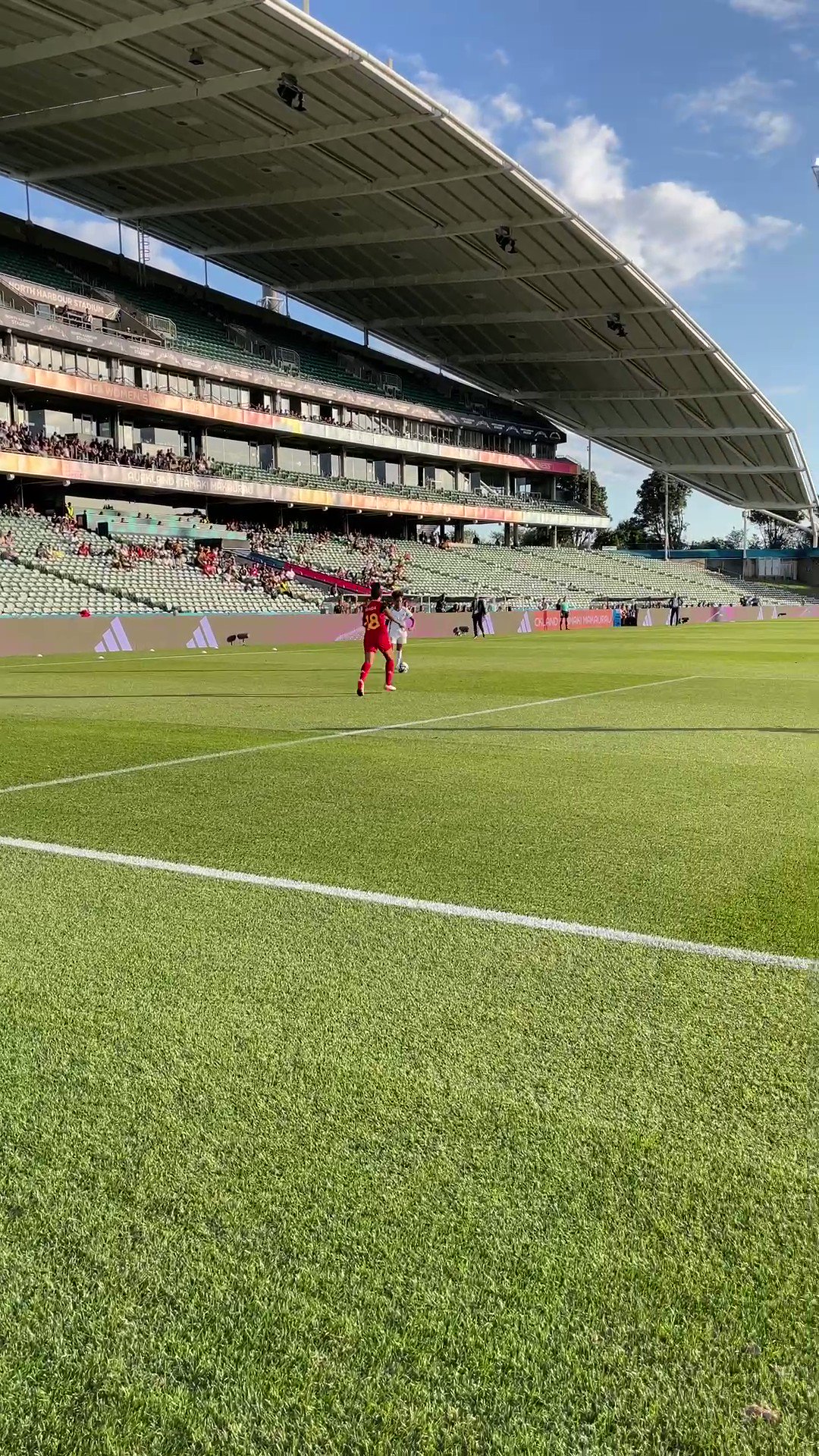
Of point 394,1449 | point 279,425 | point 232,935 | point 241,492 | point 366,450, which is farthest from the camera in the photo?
point 366,450

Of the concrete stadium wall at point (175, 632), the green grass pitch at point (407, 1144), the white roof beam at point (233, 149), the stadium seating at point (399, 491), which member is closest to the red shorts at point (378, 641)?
the green grass pitch at point (407, 1144)

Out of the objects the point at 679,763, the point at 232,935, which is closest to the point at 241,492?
the point at 679,763

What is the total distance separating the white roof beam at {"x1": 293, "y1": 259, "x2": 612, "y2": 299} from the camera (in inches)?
2276

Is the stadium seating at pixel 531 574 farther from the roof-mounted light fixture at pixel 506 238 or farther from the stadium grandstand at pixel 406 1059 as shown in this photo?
the stadium grandstand at pixel 406 1059

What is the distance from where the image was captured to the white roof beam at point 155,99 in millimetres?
38844

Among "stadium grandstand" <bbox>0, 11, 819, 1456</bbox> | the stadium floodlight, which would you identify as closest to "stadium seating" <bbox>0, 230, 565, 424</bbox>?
the stadium floodlight

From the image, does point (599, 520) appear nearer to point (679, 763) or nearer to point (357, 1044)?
point (679, 763)

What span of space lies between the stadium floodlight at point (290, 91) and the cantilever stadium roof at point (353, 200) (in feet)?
1.50

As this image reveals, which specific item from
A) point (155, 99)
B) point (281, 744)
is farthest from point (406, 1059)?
A: point (155, 99)

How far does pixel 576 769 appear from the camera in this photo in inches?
368

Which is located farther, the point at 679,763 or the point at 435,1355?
the point at 679,763

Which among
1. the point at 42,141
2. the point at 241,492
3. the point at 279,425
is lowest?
the point at 241,492

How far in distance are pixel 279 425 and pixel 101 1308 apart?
62.1m

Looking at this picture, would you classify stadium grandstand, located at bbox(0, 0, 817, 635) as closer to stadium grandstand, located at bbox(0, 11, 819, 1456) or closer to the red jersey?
the red jersey
